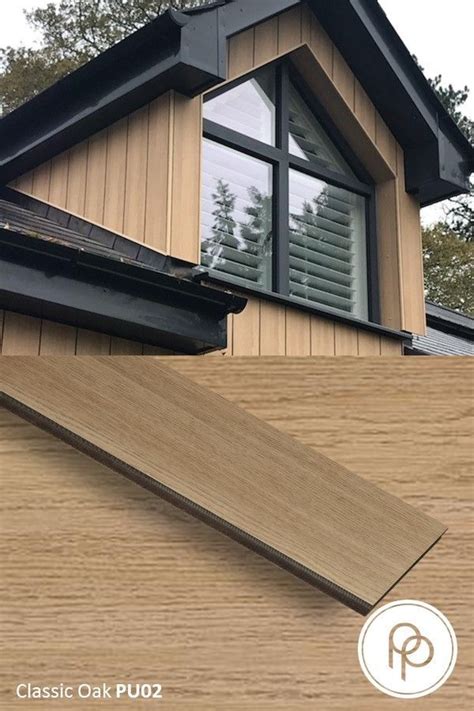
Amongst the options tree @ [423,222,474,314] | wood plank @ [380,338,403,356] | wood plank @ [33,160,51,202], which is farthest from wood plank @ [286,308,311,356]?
tree @ [423,222,474,314]

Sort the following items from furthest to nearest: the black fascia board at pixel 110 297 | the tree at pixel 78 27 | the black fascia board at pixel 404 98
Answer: the tree at pixel 78 27
the black fascia board at pixel 404 98
the black fascia board at pixel 110 297

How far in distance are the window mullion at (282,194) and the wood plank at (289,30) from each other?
16cm

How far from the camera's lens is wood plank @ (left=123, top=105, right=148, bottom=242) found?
4043 mm

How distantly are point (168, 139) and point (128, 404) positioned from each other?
11.6ft

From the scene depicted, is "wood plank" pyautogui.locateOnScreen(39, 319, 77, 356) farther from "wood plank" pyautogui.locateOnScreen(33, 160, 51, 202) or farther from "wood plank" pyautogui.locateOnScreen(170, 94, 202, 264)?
"wood plank" pyautogui.locateOnScreen(33, 160, 51, 202)

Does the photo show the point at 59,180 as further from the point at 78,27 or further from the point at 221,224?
the point at 78,27

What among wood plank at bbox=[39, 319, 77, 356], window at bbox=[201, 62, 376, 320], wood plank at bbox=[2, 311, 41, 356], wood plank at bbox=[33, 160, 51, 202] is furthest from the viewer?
window at bbox=[201, 62, 376, 320]

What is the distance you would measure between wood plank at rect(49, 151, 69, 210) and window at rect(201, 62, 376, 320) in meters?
0.86

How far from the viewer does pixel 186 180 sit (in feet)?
13.5

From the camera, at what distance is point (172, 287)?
3.21 m

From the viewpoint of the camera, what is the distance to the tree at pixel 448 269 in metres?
18.5

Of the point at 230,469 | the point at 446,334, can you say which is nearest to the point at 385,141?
the point at 446,334

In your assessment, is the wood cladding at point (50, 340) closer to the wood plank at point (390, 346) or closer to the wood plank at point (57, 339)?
the wood plank at point (57, 339)

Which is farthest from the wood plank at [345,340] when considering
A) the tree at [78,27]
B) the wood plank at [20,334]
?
the tree at [78,27]
